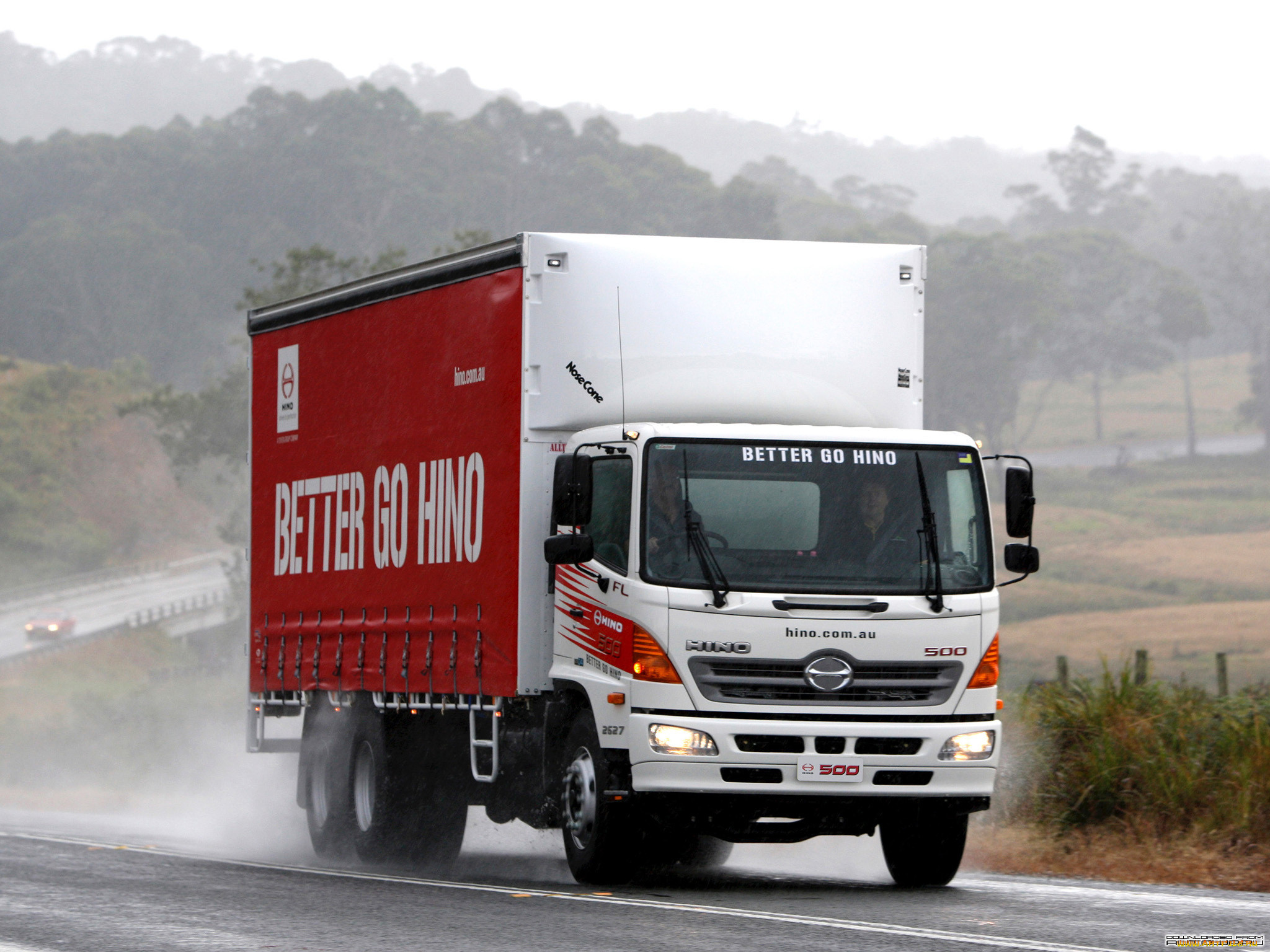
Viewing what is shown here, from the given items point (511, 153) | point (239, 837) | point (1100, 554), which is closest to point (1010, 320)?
point (1100, 554)

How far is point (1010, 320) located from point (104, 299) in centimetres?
5516

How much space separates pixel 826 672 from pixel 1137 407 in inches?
4987

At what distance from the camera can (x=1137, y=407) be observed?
13288cm

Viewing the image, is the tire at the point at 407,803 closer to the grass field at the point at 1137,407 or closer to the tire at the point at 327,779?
the tire at the point at 327,779

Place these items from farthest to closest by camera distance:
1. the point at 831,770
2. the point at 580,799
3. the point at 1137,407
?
1. the point at 1137,407
2. the point at 580,799
3. the point at 831,770

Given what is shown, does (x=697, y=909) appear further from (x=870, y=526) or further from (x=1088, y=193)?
(x=1088, y=193)

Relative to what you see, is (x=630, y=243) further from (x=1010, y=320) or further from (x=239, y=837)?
(x=1010, y=320)

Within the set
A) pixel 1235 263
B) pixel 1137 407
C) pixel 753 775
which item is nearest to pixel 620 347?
pixel 753 775

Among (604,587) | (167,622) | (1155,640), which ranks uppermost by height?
(604,587)

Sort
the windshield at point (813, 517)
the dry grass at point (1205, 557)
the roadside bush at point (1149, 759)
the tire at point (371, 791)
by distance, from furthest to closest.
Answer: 1. the dry grass at point (1205, 557)
2. the tire at point (371, 791)
3. the roadside bush at point (1149, 759)
4. the windshield at point (813, 517)

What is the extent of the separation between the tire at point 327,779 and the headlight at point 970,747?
16.6 ft

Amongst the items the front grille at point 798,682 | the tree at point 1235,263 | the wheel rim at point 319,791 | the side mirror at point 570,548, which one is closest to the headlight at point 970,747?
the front grille at point 798,682

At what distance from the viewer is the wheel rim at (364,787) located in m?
13.8

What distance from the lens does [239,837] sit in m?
17.1
